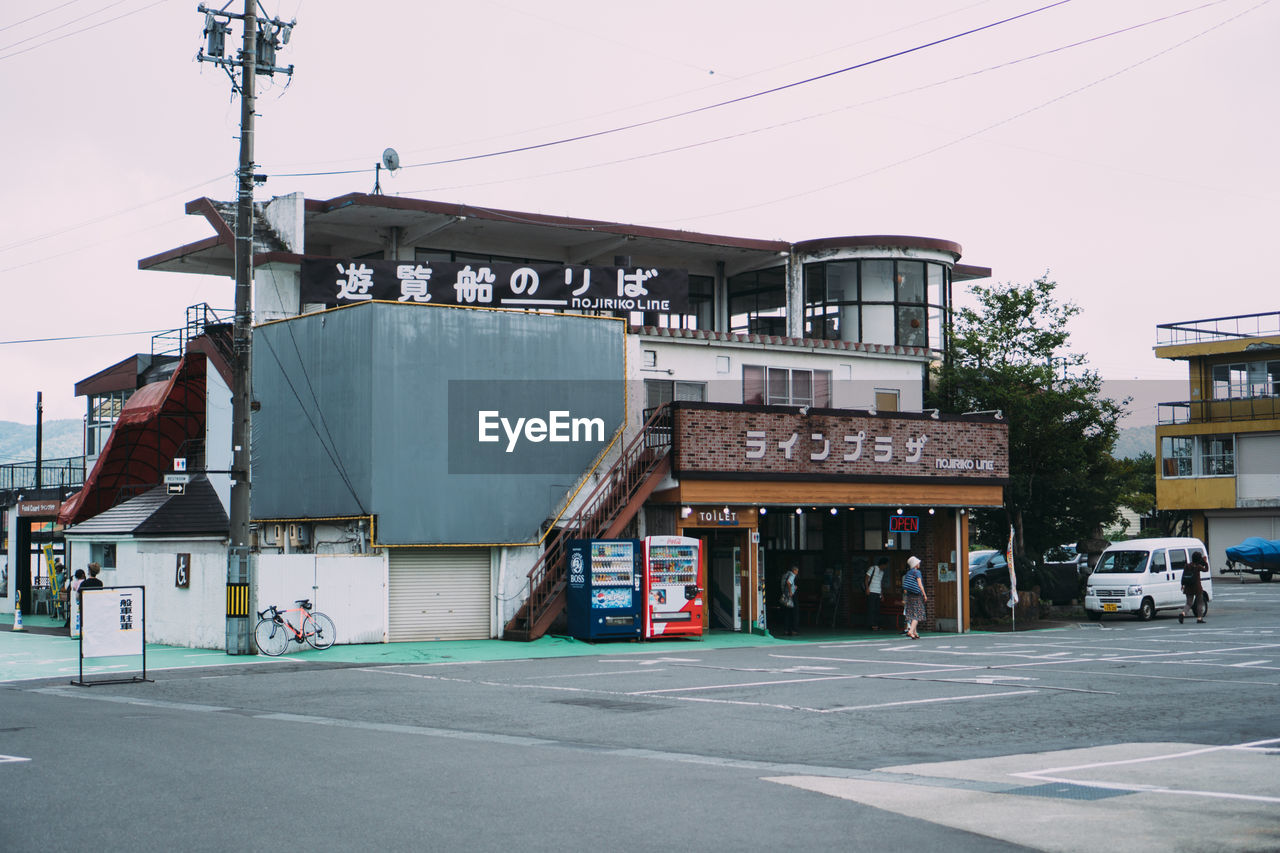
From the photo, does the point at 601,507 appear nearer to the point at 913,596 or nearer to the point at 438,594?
the point at 438,594

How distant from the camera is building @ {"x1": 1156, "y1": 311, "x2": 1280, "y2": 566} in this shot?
62844 mm

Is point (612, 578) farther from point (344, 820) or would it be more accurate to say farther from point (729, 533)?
point (344, 820)

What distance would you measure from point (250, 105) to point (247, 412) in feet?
19.5

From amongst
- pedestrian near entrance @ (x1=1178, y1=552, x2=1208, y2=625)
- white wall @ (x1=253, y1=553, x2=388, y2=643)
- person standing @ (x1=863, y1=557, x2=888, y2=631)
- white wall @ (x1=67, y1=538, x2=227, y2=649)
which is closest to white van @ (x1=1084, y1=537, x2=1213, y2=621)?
pedestrian near entrance @ (x1=1178, y1=552, x2=1208, y2=625)

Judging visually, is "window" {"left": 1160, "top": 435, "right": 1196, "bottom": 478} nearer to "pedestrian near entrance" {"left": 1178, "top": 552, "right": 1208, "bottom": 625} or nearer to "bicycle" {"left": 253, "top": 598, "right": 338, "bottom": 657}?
"pedestrian near entrance" {"left": 1178, "top": 552, "right": 1208, "bottom": 625}

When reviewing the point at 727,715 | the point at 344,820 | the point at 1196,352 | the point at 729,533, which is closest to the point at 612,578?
Answer: the point at 729,533

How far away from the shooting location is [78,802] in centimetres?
945

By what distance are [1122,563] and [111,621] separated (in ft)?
91.7

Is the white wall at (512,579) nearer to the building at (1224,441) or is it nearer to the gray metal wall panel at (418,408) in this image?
the gray metal wall panel at (418,408)

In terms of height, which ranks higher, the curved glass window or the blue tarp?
the curved glass window

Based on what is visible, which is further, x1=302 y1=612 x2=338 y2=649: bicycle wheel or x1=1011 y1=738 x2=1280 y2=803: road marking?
x1=302 y1=612 x2=338 y2=649: bicycle wheel

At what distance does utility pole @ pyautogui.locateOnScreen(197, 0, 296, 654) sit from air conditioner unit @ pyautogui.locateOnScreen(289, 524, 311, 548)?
197 inches

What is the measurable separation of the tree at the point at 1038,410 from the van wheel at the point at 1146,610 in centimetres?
326

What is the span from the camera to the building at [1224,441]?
6284 cm
